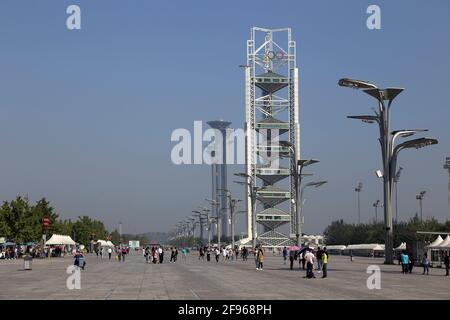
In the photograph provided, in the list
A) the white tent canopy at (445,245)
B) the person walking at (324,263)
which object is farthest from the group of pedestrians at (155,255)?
the person walking at (324,263)

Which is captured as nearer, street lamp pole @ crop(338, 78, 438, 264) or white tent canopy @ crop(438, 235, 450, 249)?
Answer: white tent canopy @ crop(438, 235, 450, 249)

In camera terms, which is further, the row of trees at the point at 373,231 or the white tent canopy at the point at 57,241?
the row of trees at the point at 373,231

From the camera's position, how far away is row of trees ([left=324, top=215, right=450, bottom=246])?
11755cm

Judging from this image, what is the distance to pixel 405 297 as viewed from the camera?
25.0 metres

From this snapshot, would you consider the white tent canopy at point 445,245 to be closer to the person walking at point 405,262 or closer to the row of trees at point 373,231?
the person walking at point 405,262

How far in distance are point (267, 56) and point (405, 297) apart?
17043cm

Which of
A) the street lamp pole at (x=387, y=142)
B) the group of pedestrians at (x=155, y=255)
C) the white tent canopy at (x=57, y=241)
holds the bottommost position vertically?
the group of pedestrians at (x=155, y=255)

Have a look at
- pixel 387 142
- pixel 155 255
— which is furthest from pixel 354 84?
pixel 155 255

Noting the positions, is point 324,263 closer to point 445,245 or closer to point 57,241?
point 445,245

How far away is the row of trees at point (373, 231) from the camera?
11755 cm

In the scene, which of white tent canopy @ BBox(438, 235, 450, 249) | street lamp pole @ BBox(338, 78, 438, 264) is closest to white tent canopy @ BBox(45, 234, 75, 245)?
street lamp pole @ BBox(338, 78, 438, 264)

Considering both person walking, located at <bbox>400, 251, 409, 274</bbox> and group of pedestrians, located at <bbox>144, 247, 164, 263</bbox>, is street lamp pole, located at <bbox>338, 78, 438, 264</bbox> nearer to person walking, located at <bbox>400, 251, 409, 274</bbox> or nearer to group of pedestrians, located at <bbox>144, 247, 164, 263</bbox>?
person walking, located at <bbox>400, 251, 409, 274</bbox>

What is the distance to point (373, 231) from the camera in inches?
5945
